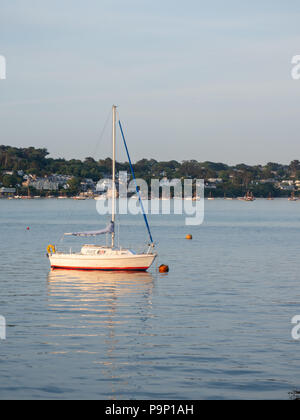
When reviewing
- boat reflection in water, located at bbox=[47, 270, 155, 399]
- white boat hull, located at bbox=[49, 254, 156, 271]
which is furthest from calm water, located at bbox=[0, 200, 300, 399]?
white boat hull, located at bbox=[49, 254, 156, 271]

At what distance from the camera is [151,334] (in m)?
27.8

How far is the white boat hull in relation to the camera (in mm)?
46156

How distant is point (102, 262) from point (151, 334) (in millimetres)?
18732

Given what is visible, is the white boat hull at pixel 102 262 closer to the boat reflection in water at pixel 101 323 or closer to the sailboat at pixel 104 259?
the sailboat at pixel 104 259

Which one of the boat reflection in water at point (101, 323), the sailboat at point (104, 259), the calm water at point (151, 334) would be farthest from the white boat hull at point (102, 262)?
the calm water at point (151, 334)

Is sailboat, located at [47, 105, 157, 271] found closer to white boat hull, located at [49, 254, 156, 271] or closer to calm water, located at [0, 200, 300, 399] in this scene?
white boat hull, located at [49, 254, 156, 271]

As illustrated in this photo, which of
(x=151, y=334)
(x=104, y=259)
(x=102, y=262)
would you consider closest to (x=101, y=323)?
(x=151, y=334)

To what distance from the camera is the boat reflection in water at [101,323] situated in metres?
22.2

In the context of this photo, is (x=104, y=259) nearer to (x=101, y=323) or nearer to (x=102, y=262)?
(x=102, y=262)

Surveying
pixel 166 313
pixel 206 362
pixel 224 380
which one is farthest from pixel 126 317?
pixel 224 380

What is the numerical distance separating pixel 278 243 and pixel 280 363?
59.6 metres

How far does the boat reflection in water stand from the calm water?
0.05 metres
